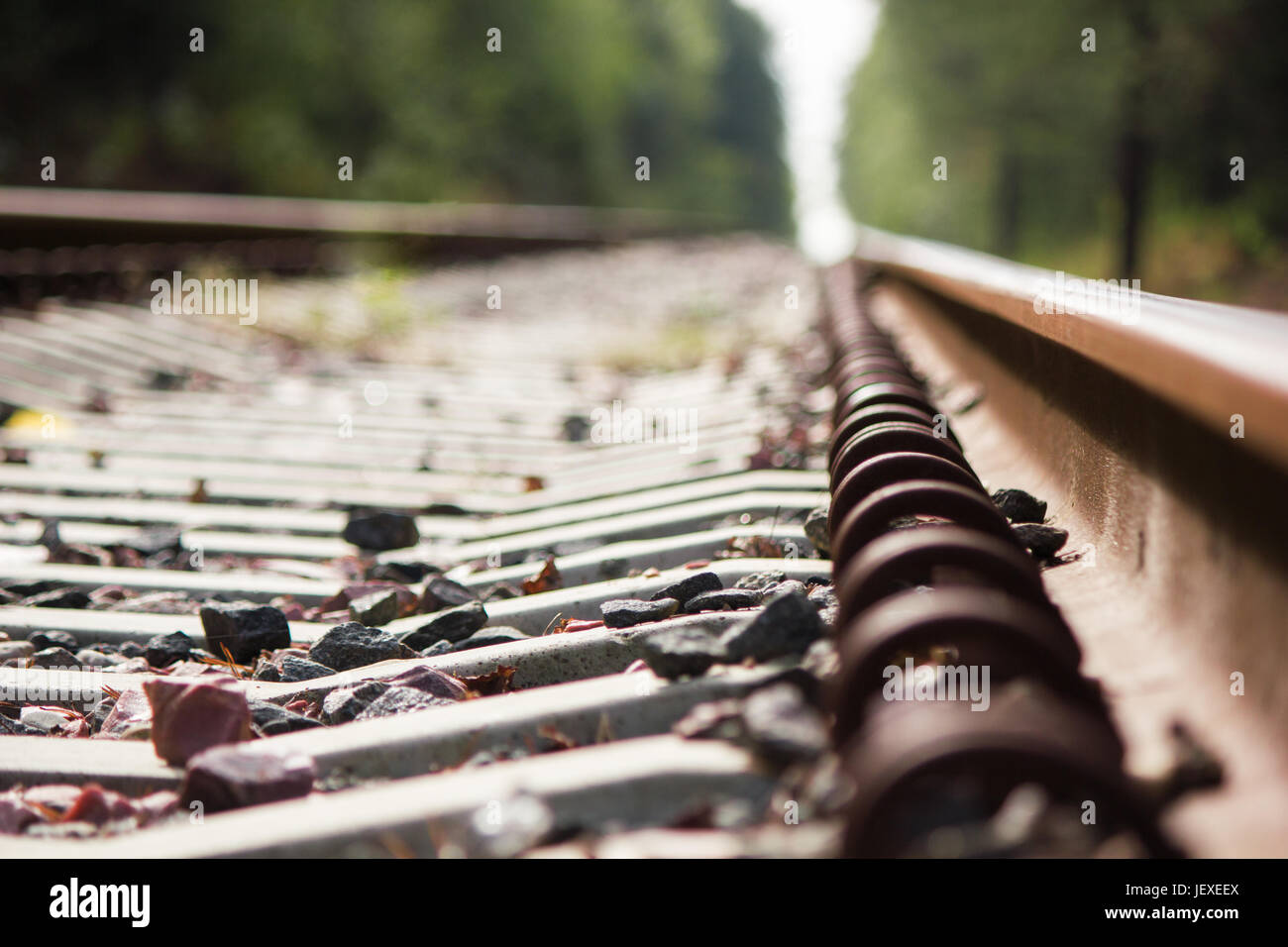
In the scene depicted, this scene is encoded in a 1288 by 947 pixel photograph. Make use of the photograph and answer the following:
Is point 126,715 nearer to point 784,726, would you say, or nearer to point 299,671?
point 299,671

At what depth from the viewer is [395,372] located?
545 cm

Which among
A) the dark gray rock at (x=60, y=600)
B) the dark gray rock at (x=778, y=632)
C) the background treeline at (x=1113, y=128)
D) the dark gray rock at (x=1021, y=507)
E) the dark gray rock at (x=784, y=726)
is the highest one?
the background treeline at (x=1113, y=128)

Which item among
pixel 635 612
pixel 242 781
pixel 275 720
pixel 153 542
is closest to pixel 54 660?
pixel 275 720

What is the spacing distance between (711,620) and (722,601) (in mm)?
171

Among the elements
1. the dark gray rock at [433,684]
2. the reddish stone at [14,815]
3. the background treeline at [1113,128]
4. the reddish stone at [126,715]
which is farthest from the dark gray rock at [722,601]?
the background treeline at [1113,128]

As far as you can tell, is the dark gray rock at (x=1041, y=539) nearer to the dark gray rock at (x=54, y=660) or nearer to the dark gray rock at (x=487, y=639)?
the dark gray rock at (x=487, y=639)

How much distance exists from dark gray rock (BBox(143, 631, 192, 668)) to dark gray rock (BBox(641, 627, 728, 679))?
3.56 feet

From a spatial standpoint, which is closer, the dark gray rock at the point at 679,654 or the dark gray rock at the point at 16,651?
the dark gray rock at the point at 679,654

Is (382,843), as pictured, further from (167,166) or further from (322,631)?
(167,166)

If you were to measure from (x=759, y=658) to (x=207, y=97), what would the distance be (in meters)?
22.4

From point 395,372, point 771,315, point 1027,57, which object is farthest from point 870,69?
point 395,372

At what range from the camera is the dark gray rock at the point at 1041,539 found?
1.66 metres

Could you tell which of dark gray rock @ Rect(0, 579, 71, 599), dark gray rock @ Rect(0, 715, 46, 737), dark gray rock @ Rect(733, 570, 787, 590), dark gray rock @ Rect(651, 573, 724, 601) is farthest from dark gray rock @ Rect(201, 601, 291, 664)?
dark gray rock @ Rect(733, 570, 787, 590)

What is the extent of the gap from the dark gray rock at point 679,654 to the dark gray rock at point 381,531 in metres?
1.61
